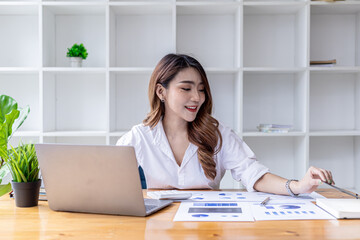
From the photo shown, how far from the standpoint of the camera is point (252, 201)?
1331 mm

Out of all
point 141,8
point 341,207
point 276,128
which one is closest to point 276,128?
point 276,128

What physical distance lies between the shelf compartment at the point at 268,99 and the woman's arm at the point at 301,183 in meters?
1.59

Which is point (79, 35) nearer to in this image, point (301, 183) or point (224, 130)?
point (224, 130)

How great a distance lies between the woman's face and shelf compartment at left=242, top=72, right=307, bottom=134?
1.24m

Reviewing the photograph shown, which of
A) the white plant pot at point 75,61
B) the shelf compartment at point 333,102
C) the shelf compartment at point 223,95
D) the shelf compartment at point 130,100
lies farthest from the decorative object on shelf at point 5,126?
the shelf compartment at point 333,102

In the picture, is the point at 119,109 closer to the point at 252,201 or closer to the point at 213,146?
the point at 213,146

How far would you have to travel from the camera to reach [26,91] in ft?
10.3

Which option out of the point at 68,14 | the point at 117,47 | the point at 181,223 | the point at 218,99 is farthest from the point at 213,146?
the point at 68,14

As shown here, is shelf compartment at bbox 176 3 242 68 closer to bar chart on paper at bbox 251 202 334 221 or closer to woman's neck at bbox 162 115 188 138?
woman's neck at bbox 162 115 188 138

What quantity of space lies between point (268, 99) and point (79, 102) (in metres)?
1.61

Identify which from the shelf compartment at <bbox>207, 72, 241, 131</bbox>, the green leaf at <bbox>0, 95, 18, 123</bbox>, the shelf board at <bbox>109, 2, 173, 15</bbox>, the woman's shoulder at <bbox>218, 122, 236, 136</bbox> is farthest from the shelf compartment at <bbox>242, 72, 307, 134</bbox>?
the green leaf at <bbox>0, 95, 18, 123</bbox>

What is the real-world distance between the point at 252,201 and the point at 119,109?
78.9 inches

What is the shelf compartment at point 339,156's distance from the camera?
318 centimetres

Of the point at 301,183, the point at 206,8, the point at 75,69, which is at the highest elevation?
the point at 206,8
